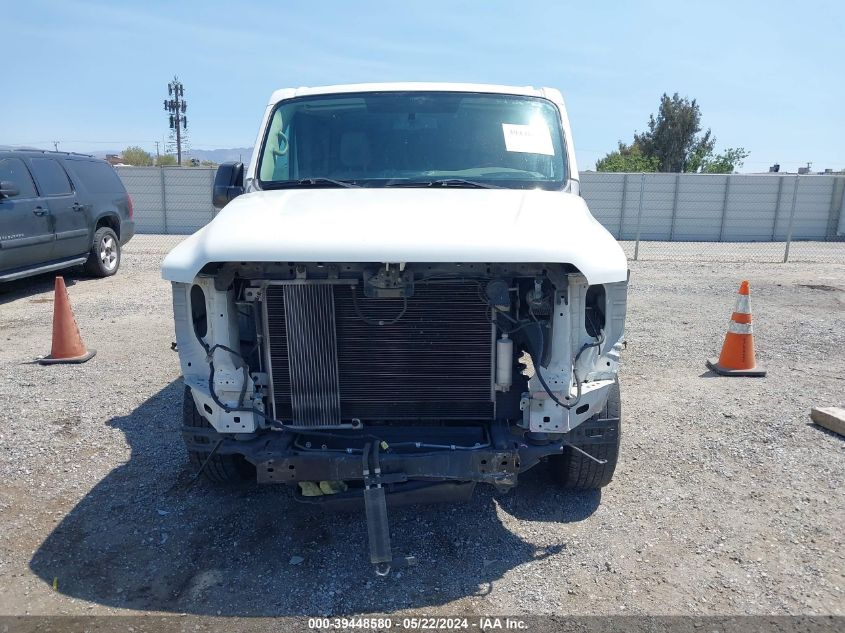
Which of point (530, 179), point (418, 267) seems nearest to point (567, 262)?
point (418, 267)

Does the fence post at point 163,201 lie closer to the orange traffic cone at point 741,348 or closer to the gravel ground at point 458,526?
the gravel ground at point 458,526

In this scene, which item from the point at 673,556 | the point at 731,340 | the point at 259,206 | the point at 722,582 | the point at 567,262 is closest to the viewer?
the point at 567,262

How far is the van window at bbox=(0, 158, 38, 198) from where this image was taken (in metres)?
9.01

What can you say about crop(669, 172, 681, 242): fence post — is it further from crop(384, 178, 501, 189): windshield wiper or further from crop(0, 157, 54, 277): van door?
crop(384, 178, 501, 189): windshield wiper

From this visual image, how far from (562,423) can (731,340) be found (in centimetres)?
372

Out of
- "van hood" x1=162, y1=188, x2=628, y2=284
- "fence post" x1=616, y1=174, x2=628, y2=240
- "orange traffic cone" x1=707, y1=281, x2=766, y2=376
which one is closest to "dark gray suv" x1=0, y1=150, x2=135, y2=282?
"van hood" x1=162, y1=188, x2=628, y2=284

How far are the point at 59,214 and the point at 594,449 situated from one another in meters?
9.15

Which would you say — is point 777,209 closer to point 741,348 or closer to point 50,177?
point 741,348

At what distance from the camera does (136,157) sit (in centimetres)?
4566

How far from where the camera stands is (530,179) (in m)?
4.09

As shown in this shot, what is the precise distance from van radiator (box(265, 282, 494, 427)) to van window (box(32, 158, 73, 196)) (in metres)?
8.30

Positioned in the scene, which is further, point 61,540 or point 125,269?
point 125,269

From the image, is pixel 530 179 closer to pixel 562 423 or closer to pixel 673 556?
pixel 562 423

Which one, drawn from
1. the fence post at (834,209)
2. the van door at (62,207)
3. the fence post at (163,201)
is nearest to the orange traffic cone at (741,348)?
the van door at (62,207)
